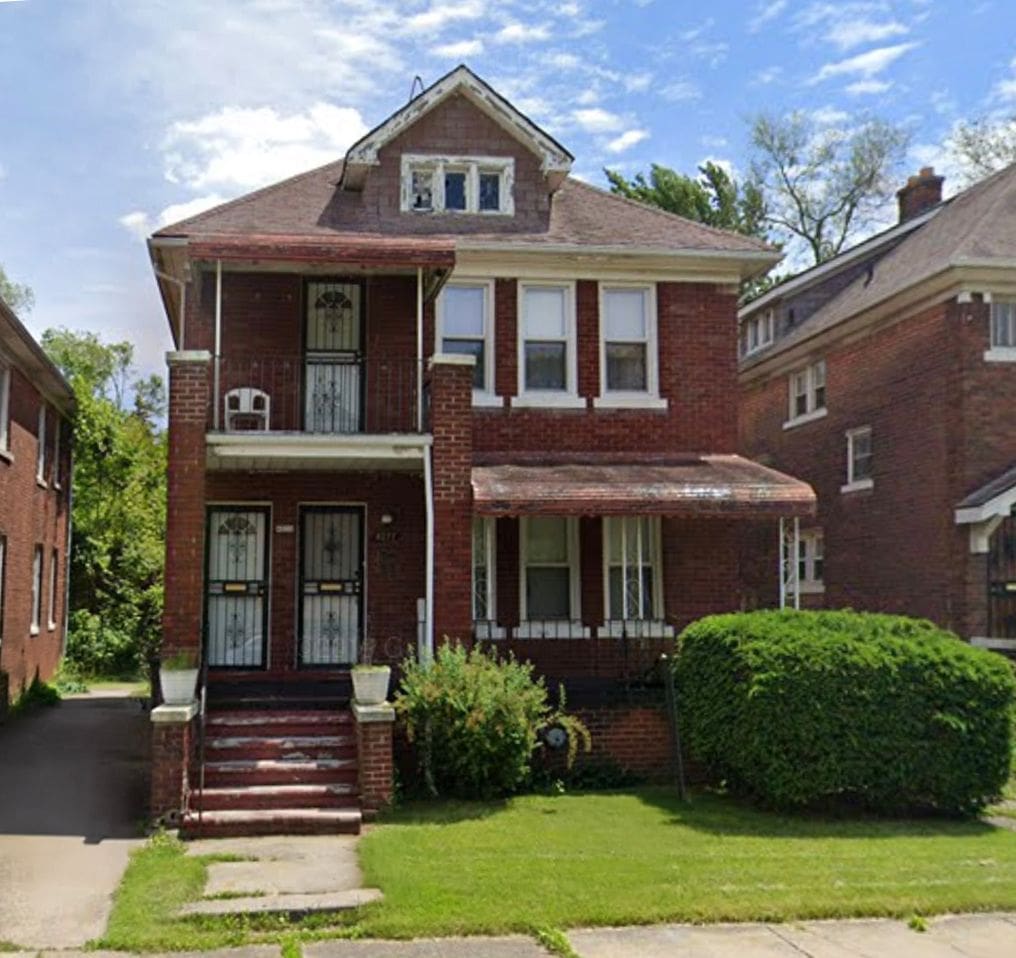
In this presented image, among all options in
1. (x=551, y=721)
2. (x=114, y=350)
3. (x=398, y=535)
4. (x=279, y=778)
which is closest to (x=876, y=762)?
(x=551, y=721)

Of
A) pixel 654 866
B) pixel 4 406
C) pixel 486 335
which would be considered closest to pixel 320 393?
pixel 486 335

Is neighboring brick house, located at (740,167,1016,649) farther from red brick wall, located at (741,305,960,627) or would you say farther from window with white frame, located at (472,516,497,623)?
window with white frame, located at (472,516,497,623)

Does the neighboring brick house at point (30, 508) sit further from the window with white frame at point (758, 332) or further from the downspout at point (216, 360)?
the window with white frame at point (758, 332)

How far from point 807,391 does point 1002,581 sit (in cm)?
689

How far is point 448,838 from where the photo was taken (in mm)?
9867

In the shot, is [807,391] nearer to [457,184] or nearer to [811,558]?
[811,558]

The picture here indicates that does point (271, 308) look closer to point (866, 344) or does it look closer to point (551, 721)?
point (551, 721)

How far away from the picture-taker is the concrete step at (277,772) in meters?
11.2

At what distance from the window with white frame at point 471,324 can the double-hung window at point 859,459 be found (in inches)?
327

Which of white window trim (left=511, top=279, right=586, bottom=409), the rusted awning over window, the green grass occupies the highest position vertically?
white window trim (left=511, top=279, right=586, bottom=409)

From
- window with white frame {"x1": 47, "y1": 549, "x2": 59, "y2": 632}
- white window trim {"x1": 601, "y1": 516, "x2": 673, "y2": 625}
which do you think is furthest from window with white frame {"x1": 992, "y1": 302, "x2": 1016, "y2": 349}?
window with white frame {"x1": 47, "y1": 549, "x2": 59, "y2": 632}

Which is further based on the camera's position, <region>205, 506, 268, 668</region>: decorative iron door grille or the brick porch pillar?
<region>205, 506, 268, 668</region>: decorative iron door grille

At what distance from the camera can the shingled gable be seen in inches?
651

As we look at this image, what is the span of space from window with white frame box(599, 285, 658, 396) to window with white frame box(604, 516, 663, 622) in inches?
74.3
